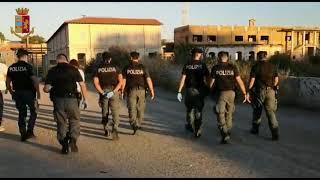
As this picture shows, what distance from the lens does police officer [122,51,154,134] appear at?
9.84 metres

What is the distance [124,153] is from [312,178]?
129 inches

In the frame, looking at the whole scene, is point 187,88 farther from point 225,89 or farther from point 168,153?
point 168,153

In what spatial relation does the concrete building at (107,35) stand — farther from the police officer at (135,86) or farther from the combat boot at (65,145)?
the combat boot at (65,145)

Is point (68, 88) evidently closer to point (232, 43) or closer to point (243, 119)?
point (243, 119)

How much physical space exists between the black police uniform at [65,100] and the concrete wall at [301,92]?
809 centimetres

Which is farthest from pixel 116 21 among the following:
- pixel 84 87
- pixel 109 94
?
pixel 84 87

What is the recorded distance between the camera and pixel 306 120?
11680 millimetres

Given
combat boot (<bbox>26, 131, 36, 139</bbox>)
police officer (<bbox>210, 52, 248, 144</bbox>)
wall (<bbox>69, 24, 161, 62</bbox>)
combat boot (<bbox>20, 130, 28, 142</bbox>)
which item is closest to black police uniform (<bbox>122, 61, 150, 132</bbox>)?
police officer (<bbox>210, 52, 248, 144</bbox>)

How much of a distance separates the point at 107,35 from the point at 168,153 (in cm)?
5991

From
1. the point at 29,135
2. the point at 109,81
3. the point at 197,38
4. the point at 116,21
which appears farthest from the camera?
the point at 197,38

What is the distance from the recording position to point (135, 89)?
9875 millimetres

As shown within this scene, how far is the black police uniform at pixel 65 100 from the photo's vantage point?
26.6 ft

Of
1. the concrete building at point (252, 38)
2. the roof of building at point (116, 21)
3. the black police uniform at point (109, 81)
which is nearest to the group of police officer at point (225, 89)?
the black police uniform at point (109, 81)

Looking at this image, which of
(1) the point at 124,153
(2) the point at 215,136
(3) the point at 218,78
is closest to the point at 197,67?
(3) the point at 218,78
